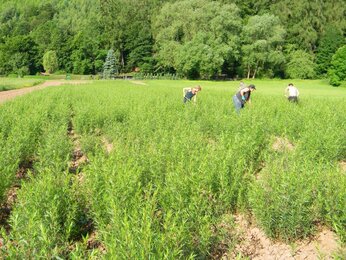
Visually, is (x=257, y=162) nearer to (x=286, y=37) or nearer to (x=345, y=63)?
(x=345, y=63)

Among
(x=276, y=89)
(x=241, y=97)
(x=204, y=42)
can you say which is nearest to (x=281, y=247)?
(x=241, y=97)

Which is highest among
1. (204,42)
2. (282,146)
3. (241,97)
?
(204,42)

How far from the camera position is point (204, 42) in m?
58.6

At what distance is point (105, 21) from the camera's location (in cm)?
8700

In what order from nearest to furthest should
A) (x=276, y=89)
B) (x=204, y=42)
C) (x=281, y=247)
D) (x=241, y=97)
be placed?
1. (x=281, y=247)
2. (x=241, y=97)
3. (x=276, y=89)
4. (x=204, y=42)

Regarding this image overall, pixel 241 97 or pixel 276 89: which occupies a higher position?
pixel 241 97

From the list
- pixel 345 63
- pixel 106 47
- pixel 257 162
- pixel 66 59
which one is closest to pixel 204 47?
pixel 345 63

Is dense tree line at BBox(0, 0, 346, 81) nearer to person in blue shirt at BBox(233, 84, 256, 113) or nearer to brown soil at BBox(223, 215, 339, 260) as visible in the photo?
person in blue shirt at BBox(233, 84, 256, 113)

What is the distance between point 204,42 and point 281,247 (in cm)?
5709

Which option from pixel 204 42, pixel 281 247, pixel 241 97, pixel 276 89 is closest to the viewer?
pixel 281 247

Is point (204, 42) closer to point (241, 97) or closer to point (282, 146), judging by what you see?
point (241, 97)

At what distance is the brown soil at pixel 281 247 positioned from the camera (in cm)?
417

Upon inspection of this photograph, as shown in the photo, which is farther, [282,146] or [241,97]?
[241,97]

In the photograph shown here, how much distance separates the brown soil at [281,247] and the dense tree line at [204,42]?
50.5 meters
